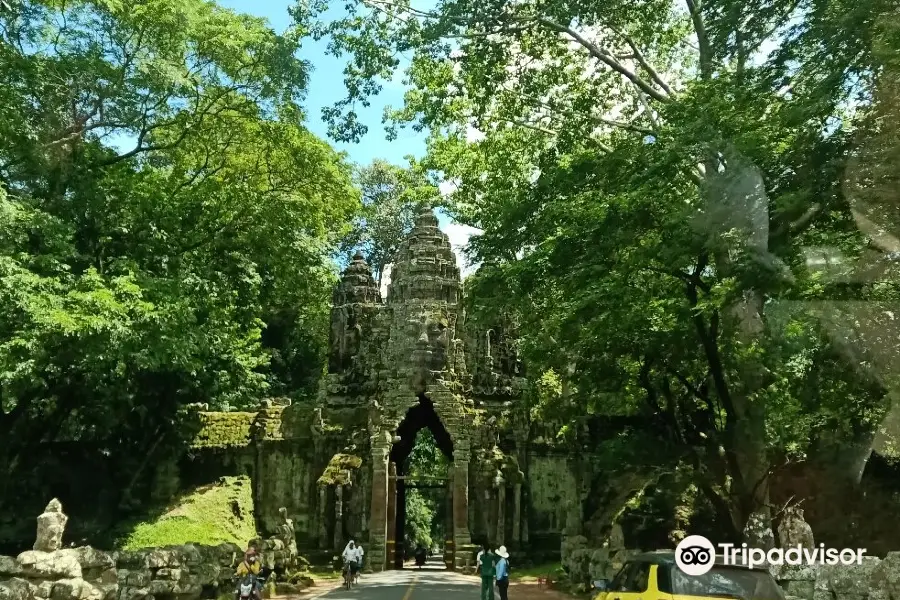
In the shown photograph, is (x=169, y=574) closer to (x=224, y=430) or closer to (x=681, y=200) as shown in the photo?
(x=681, y=200)

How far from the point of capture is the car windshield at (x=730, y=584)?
7.45 m

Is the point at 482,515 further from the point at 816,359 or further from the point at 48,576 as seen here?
the point at 48,576

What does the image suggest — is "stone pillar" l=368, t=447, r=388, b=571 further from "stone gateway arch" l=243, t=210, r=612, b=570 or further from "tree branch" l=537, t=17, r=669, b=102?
"tree branch" l=537, t=17, r=669, b=102

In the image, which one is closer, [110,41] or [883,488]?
[110,41]

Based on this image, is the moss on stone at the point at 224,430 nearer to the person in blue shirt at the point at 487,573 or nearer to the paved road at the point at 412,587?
the paved road at the point at 412,587

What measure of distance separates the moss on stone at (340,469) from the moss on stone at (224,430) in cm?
396

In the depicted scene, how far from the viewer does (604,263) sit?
1478cm

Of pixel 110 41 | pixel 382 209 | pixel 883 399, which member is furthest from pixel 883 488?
pixel 382 209

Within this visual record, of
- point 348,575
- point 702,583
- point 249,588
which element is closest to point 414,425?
point 348,575

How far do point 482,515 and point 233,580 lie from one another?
11.1 metres

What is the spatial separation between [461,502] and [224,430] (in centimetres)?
908

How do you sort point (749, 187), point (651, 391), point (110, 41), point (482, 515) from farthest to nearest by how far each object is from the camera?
1. point (482, 515)
2. point (110, 41)
3. point (651, 391)
4. point (749, 187)

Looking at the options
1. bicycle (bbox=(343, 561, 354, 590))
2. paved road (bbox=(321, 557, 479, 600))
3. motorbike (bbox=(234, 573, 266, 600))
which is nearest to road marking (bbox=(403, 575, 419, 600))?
paved road (bbox=(321, 557, 479, 600))

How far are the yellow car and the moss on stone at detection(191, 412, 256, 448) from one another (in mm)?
20974
